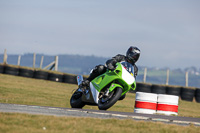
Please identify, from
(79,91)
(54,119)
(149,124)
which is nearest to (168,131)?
(149,124)

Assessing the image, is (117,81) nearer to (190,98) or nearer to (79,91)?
(79,91)

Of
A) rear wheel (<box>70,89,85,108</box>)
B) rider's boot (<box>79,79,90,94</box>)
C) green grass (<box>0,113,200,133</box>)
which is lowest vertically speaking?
green grass (<box>0,113,200,133</box>)

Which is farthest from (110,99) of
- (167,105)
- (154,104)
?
(167,105)

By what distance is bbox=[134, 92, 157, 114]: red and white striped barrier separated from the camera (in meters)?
12.5

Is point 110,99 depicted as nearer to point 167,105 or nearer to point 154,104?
point 154,104

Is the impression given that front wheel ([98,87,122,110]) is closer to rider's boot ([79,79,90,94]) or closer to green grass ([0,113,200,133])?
rider's boot ([79,79,90,94])

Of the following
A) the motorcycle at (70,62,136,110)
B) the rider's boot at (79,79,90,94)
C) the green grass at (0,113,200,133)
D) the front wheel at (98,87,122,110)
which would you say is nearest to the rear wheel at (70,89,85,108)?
the rider's boot at (79,79,90,94)

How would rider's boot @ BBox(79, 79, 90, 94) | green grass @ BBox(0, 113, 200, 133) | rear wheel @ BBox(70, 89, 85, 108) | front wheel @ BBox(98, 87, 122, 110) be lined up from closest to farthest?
1. green grass @ BBox(0, 113, 200, 133)
2. front wheel @ BBox(98, 87, 122, 110)
3. rider's boot @ BBox(79, 79, 90, 94)
4. rear wheel @ BBox(70, 89, 85, 108)

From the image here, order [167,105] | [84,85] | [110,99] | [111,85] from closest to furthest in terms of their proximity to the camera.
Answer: [110,99]
[111,85]
[84,85]
[167,105]

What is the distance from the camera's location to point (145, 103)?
12.5 meters

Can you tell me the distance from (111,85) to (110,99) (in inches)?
15.3

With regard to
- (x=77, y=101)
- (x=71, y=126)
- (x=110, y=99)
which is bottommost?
(x=71, y=126)

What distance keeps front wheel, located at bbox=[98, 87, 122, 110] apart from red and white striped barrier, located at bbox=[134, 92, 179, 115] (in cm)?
207

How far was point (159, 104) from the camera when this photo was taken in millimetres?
12695
